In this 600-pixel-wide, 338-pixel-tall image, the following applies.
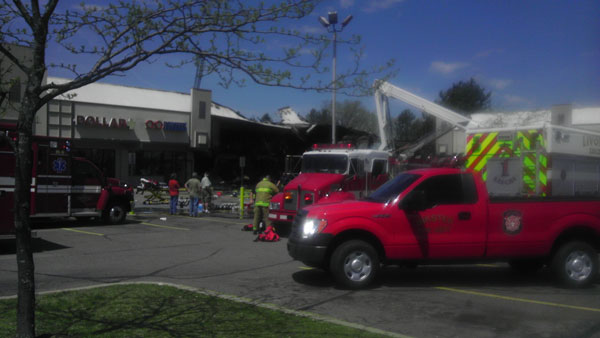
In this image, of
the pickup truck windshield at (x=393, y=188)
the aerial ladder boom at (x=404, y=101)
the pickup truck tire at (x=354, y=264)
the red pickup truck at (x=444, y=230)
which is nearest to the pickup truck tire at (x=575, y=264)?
the red pickup truck at (x=444, y=230)

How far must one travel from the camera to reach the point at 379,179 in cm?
1565

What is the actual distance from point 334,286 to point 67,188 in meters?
10.0

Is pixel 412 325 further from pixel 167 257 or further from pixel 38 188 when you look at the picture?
pixel 38 188

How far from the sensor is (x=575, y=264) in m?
8.64

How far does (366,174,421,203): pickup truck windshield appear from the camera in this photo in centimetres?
861

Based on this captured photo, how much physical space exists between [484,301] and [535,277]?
2397 millimetres

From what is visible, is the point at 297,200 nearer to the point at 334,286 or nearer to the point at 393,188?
the point at 393,188

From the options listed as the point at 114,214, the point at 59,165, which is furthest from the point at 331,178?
the point at 59,165

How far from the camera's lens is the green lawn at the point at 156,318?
18.6ft

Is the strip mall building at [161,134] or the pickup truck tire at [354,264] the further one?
the strip mall building at [161,134]

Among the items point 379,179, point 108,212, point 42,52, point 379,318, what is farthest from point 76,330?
point 108,212

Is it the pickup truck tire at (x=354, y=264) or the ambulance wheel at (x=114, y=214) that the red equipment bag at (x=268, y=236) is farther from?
the pickup truck tire at (x=354, y=264)

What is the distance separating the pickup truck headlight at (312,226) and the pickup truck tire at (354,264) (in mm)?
415

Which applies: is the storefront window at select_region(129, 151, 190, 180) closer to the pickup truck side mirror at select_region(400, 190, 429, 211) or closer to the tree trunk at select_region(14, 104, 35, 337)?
the pickup truck side mirror at select_region(400, 190, 429, 211)
